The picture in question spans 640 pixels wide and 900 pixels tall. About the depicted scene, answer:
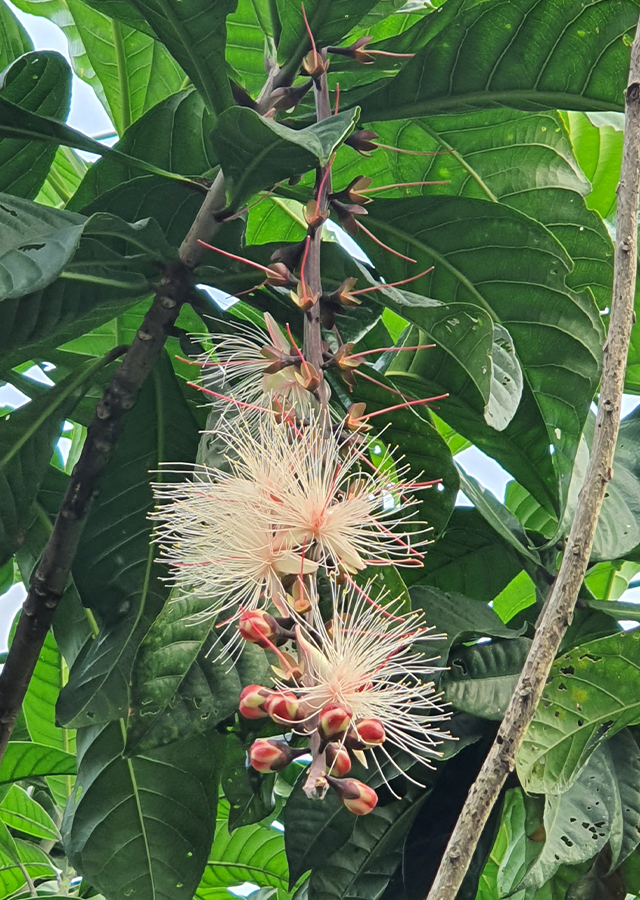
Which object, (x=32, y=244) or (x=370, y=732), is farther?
(x=32, y=244)

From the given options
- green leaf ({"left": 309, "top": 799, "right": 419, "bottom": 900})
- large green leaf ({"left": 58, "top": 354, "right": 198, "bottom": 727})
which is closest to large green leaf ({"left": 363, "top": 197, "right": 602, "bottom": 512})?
large green leaf ({"left": 58, "top": 354, "right": 198, "bottom": 727})

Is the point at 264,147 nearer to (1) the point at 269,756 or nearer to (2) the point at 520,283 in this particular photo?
(2) the point at 520,283

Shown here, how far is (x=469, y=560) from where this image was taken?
1114mm

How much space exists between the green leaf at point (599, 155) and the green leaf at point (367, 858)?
853 mm

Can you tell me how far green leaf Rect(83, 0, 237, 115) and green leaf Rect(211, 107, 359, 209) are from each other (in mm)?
144

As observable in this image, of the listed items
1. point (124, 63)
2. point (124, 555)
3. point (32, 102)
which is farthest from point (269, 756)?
point (124, 63)

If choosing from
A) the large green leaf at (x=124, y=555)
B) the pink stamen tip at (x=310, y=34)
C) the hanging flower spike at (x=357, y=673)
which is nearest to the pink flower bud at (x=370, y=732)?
the hanging flower spike at (x=357, y=673)

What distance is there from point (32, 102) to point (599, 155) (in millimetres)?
764

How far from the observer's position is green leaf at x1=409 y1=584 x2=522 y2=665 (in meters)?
0.93

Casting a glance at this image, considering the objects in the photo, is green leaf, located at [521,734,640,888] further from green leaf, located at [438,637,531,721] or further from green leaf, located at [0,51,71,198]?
green leaf, located at [0,51,71,198]

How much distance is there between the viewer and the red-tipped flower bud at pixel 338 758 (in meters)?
0.51

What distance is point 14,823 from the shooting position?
4.69ft

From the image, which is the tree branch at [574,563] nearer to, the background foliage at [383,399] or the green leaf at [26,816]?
the background foliage at [383,399]

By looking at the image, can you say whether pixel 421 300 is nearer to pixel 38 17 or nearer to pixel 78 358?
pixel 78 358
